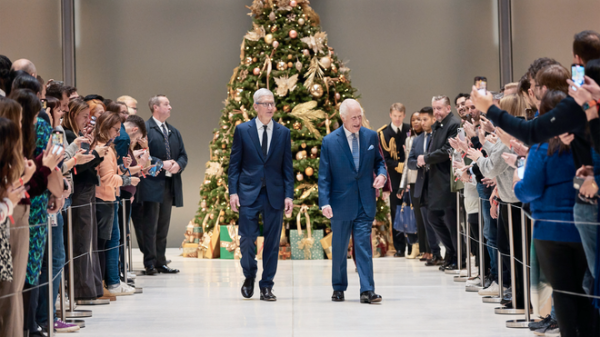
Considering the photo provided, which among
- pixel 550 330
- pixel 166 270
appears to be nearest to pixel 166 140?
pixel 166 270

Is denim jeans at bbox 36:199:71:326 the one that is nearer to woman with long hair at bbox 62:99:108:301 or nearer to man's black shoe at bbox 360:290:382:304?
woman with long hair at bbox 62:99:108:301

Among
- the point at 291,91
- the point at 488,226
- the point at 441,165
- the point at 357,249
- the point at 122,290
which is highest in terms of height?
the point at 291,91

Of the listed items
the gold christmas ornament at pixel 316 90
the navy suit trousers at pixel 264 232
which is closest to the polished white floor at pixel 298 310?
the navy suit trousers at pixel 264 232

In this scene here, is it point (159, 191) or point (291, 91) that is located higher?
point (291, 91)

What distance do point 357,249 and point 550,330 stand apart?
179 centimetres

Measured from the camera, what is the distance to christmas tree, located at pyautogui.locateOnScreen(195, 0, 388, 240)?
29.4 feet

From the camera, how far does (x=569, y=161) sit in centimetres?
355

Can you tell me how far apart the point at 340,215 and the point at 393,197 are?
3.85 metres

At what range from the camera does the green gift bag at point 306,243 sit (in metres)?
8.87

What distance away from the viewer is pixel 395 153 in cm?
948

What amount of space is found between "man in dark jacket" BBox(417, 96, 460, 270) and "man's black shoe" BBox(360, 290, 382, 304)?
225 centimetres

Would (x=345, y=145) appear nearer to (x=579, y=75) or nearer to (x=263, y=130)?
(x=263, y=130)

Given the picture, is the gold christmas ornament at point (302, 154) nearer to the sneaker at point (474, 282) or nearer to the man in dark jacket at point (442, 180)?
the man in dark jacket at point (442, 180)

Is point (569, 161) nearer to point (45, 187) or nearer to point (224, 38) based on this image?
point (45, 187)
